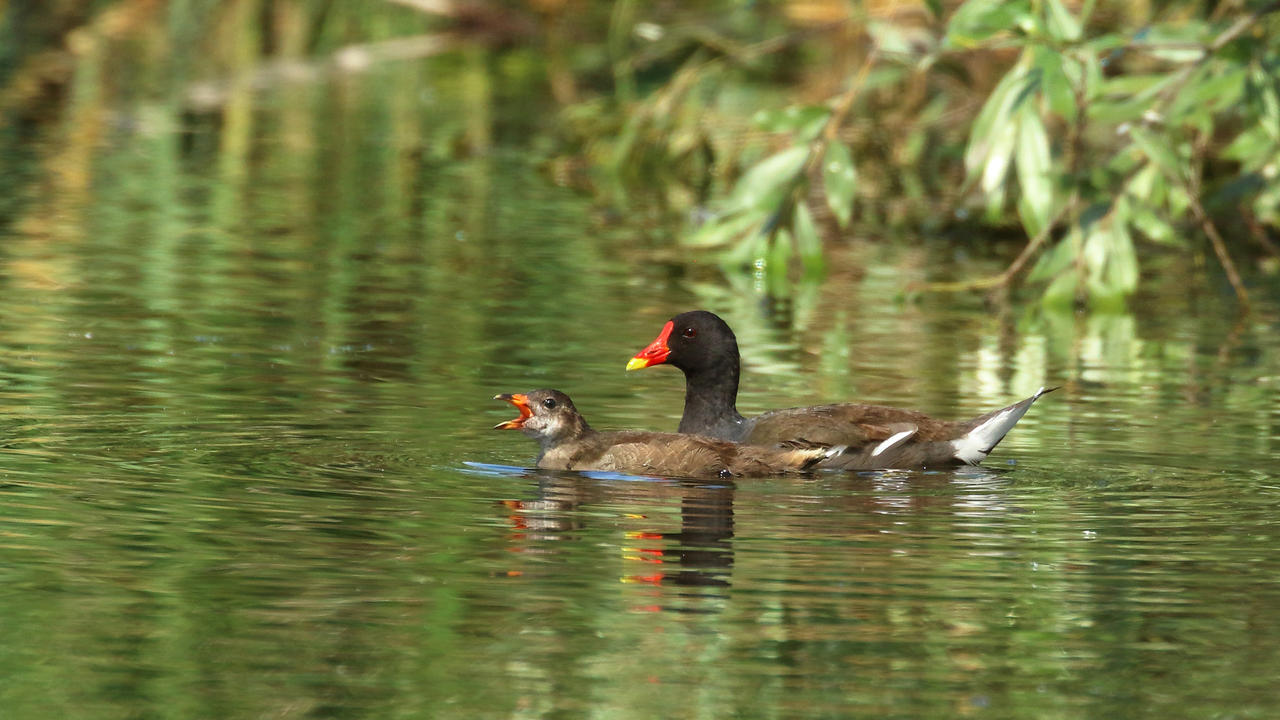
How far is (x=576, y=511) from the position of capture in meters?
9.48

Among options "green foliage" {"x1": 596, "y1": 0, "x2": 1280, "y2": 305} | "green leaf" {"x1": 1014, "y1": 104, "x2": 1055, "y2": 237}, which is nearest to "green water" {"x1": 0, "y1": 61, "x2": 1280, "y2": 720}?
"green foliage" {"x1": 596, "y1": 0, "x2": 1280, "y2": 305}

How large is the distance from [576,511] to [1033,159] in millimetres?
5155

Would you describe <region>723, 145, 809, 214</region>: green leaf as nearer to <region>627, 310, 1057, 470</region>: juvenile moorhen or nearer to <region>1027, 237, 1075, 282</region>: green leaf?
<region>1027, 237, 1075, 282</region>: green leaf

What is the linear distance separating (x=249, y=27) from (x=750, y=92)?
41.9 feet

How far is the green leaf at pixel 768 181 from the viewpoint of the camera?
15133mm

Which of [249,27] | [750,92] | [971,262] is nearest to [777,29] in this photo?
[750,92]

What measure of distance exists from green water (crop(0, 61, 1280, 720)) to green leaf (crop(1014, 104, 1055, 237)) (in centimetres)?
109

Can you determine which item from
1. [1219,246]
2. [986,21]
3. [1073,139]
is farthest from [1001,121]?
[1219,246]

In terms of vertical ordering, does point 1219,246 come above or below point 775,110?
below

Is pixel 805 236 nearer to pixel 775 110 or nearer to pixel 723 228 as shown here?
pixel 723 228

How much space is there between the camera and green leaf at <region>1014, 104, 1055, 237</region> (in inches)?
531

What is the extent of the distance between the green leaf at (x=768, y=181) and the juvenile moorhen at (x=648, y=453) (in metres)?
4.61

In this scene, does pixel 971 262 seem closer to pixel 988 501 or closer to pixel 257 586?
pixel 988 501

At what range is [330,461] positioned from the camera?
33.9ft
